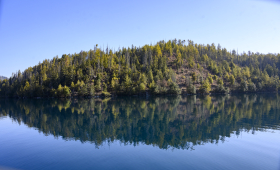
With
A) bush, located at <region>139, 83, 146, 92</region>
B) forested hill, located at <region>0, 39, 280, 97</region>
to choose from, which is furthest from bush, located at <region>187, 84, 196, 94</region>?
bush, located at <region>139, 83, 146, 92</region>

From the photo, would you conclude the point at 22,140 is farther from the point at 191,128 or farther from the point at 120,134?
the point at 191,128

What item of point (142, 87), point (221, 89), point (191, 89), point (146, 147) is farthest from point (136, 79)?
point (146, 147)

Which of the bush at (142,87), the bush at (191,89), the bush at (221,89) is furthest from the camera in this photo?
the bush at (221,89)

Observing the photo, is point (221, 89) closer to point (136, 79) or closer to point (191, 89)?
point (191, 89)

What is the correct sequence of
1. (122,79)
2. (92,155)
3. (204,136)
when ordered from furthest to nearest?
(122,79), (204,136), (92,155)

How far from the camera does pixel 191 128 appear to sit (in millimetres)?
24734

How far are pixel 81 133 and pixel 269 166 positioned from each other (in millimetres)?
21559

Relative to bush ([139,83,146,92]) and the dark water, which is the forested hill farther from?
the dark water

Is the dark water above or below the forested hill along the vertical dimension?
below

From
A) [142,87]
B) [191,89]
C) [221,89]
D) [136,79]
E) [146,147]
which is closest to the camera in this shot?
[146,147]

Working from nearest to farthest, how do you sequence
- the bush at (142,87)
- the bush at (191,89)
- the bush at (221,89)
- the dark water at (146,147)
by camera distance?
the dark water at (146,147), the bush at (142,87), the bush at (191,89), the bush at (221,89)

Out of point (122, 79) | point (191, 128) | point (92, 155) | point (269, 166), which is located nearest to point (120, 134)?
point (92, 155)

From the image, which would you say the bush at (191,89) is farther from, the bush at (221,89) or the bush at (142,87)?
the bush at (142,87)

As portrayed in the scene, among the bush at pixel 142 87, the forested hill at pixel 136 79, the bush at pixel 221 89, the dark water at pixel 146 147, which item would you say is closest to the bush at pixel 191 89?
the forested hill at pixel 136 79
